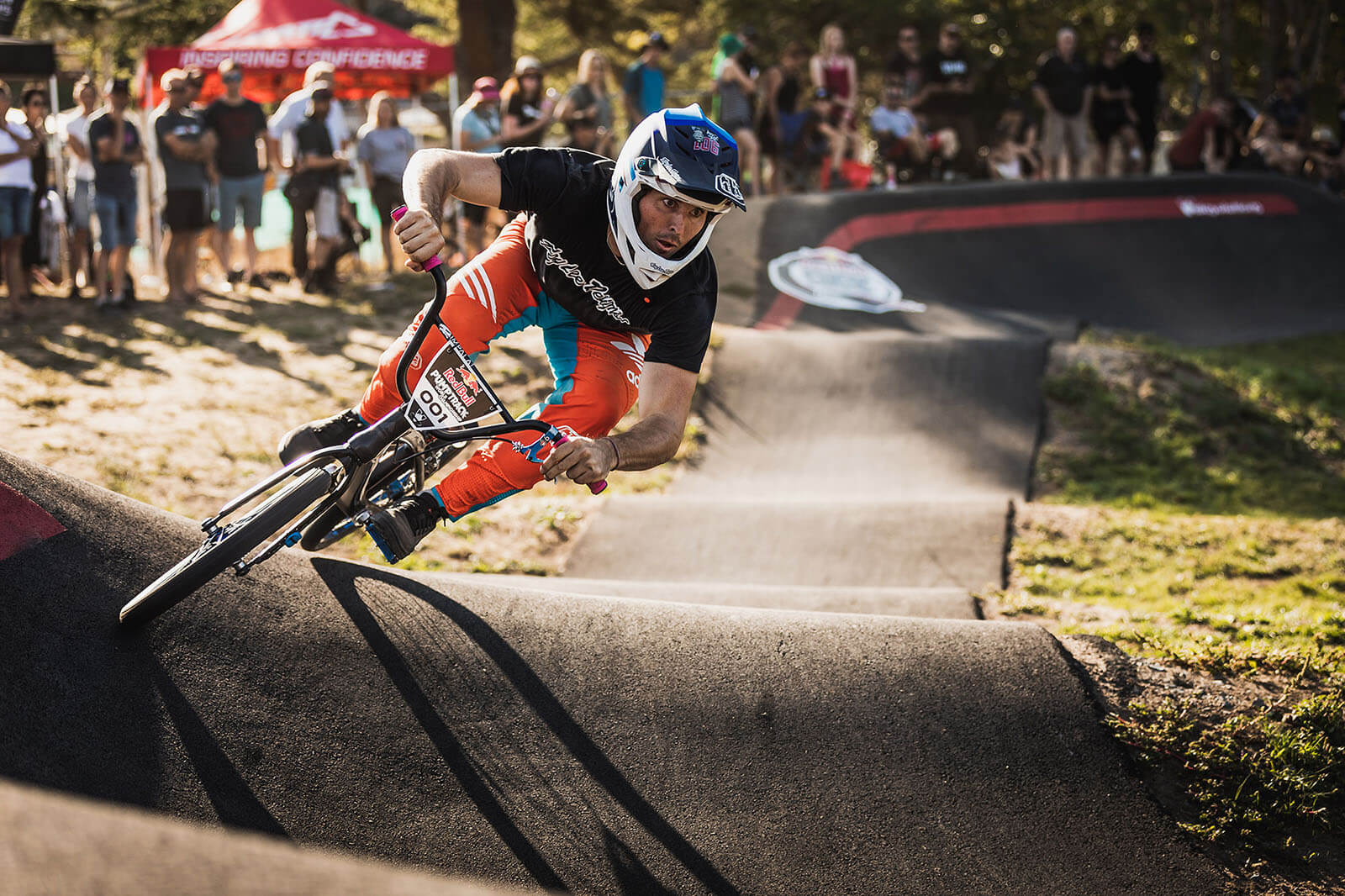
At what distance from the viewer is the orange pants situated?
4.85 meters

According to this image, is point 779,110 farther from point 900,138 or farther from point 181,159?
point 181,159

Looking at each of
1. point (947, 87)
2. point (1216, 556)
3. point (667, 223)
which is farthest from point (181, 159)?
point (947, 87)

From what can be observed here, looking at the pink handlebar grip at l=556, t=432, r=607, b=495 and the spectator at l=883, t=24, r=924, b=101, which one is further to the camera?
the spectator at l=883, t=24, r=924, b=101

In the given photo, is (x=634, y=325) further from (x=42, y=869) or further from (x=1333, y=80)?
(x=1333, y=80)

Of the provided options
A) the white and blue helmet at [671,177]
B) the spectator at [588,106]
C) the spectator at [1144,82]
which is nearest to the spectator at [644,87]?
the spectator at [588,106]

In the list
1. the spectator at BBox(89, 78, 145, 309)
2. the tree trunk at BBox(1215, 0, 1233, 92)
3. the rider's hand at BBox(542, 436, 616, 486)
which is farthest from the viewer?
the tree trunk at BBox(1215, 0, 1233, 92)

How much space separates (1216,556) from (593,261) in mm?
5412

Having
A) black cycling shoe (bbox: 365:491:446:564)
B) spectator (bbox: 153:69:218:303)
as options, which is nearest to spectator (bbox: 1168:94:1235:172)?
spectator (bbox: 153:69:218:303)

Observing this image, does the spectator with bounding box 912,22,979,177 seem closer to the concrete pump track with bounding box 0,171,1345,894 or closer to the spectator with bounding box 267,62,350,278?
the spectator with bounding box 267,62,350,278

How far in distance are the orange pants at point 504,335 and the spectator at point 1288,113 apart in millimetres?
17423

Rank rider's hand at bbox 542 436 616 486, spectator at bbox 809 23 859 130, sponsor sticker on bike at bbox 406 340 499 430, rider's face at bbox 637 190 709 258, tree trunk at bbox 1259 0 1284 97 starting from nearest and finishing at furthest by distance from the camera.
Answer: rider's hand at bbox 542 436 616 486 → sponsor sticker on bike at bbox 406 340 499 430 → rider's face at bbox 637 190 709 258 → spectator at bbox 809 23 859 130 → tree trunk at bbox 1259 0 1284 97

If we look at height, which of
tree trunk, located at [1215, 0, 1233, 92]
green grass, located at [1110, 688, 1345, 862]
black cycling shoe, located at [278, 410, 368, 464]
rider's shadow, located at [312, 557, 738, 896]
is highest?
tree trunk, located at [1215, 0, 1233, 92]

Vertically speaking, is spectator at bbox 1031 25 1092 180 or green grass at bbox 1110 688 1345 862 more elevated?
spectator at bbox 1031 25 1092 180

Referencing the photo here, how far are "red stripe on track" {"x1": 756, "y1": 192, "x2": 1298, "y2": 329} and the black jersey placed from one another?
820 cm
